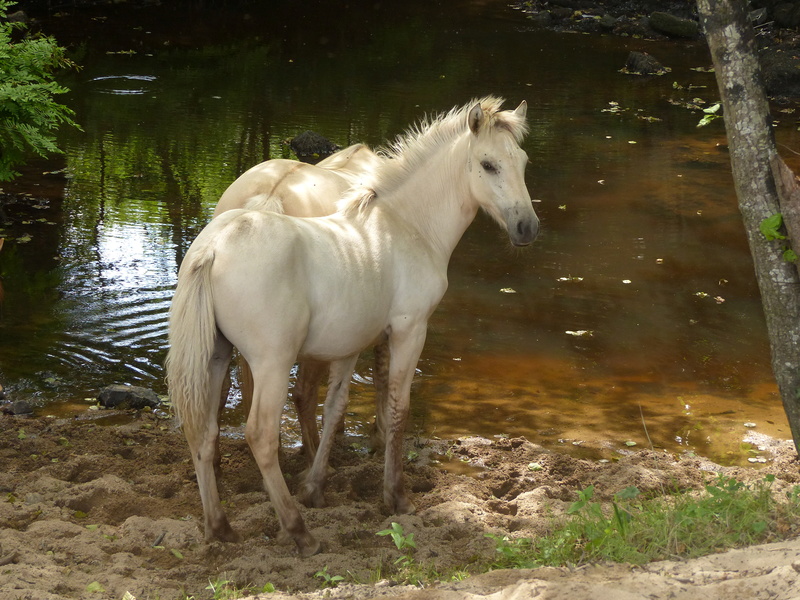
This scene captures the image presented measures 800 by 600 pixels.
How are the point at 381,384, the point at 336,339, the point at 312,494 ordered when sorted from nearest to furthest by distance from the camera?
the point at 336,339, the point at 312,494, the point at 381,384

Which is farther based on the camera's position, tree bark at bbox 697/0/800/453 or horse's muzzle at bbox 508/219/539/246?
horse's muzzle at bbox 508/219/539/246

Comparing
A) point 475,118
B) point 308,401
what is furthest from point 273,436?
point 475,118

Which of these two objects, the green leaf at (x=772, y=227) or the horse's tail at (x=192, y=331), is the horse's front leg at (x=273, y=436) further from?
the green leaf at (x=772, y=227)

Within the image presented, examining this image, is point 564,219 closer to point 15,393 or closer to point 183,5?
point 15,393

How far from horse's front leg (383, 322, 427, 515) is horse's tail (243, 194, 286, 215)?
1.10 m

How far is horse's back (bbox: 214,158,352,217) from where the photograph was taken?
5660mm

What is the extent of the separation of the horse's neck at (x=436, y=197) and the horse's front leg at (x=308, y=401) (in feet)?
3.62

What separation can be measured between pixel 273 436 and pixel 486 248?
19.9 feet

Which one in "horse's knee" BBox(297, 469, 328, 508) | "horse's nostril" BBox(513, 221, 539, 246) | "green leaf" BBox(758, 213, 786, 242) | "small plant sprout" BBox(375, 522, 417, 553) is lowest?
"horse's knee" BBox(297, 469, 328, 508)

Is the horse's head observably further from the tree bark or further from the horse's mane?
the tree bark

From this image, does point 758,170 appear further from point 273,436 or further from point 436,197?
point 273,436

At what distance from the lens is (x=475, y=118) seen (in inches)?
206

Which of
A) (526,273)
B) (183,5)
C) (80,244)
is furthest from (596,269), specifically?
(183,5)

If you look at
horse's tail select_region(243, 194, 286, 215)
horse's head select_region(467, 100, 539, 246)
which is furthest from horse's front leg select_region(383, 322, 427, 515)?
horse's tail select_region(243, 194, 286, 215)
